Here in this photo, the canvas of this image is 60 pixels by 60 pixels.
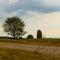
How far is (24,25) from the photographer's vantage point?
61.7 metres

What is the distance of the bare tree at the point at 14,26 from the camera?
2401 inches

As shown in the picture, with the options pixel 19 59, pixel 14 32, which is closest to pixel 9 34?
pixel 14 32

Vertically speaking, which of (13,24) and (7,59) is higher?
(13,24)

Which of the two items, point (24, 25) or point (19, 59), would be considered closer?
point (19, 59)

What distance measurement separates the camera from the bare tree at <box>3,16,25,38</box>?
6098cm

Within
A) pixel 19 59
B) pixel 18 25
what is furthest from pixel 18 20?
pixel 19 59

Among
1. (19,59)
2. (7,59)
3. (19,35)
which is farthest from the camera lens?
(19,35)

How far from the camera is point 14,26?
61156 mm

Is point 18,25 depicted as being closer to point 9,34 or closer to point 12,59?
point 9,34

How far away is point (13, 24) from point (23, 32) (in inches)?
121

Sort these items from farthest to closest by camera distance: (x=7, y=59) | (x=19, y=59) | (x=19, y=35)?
(x=19, y=35), (x=19, y=59), (x=7, y=59)

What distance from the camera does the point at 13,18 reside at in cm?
6150

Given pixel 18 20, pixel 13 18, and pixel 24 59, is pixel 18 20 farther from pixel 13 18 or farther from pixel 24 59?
pixel 24 59

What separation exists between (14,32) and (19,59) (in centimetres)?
5105
